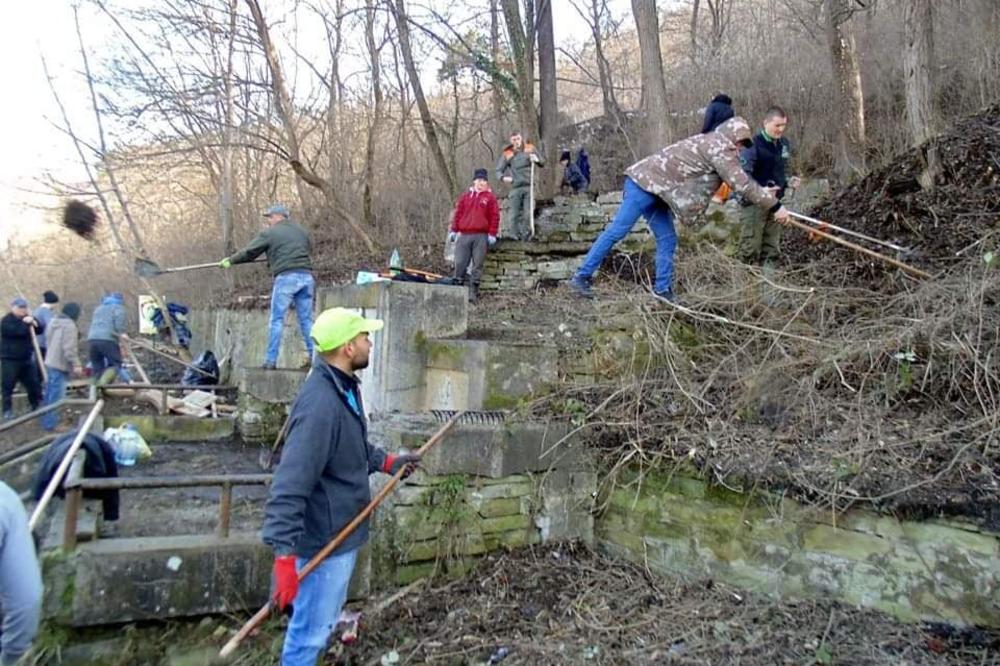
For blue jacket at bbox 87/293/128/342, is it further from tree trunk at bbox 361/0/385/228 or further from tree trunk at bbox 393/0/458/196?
tree trunk at bbox 393/0/458/196

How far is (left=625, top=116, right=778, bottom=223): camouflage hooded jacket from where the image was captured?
602 cm

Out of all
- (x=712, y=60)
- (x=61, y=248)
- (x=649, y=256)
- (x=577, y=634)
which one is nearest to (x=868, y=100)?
(x=712, y=60)

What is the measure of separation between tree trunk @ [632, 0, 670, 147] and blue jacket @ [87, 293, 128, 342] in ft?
29.7

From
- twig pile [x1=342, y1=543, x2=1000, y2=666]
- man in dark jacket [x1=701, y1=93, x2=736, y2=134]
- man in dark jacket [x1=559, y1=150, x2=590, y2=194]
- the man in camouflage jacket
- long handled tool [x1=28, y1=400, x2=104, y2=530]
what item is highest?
man in dark jacket [x1=559, y1=150, x2=590, y2=194]

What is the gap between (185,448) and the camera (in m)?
8.31

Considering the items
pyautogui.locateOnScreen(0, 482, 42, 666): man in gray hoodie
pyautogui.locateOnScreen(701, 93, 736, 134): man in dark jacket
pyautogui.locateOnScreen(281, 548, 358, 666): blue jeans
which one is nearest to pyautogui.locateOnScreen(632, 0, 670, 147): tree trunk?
pyautogui.locateOnScreen(701, 93, 736, 134): man in dark jacket

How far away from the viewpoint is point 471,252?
9.21 m

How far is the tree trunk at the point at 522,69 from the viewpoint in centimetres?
1324

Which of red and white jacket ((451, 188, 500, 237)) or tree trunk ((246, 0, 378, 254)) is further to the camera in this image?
Result: tree trunk ((246, 0, 378, 254))

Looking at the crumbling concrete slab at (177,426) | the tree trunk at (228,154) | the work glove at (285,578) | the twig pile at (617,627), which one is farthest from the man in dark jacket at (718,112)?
the tree trunk at (228,154)

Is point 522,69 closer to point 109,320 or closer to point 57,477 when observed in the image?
point 109,320

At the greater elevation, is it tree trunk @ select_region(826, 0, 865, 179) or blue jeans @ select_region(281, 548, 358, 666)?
tree trunk @ select_region(826, 0, 865, 179)

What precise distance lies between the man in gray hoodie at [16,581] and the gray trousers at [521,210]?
8945 millimetres

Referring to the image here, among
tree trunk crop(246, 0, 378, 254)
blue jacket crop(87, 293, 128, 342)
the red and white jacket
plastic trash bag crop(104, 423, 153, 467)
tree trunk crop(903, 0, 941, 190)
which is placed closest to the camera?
plastic trash bag crop(104, 423, 153, 467)
